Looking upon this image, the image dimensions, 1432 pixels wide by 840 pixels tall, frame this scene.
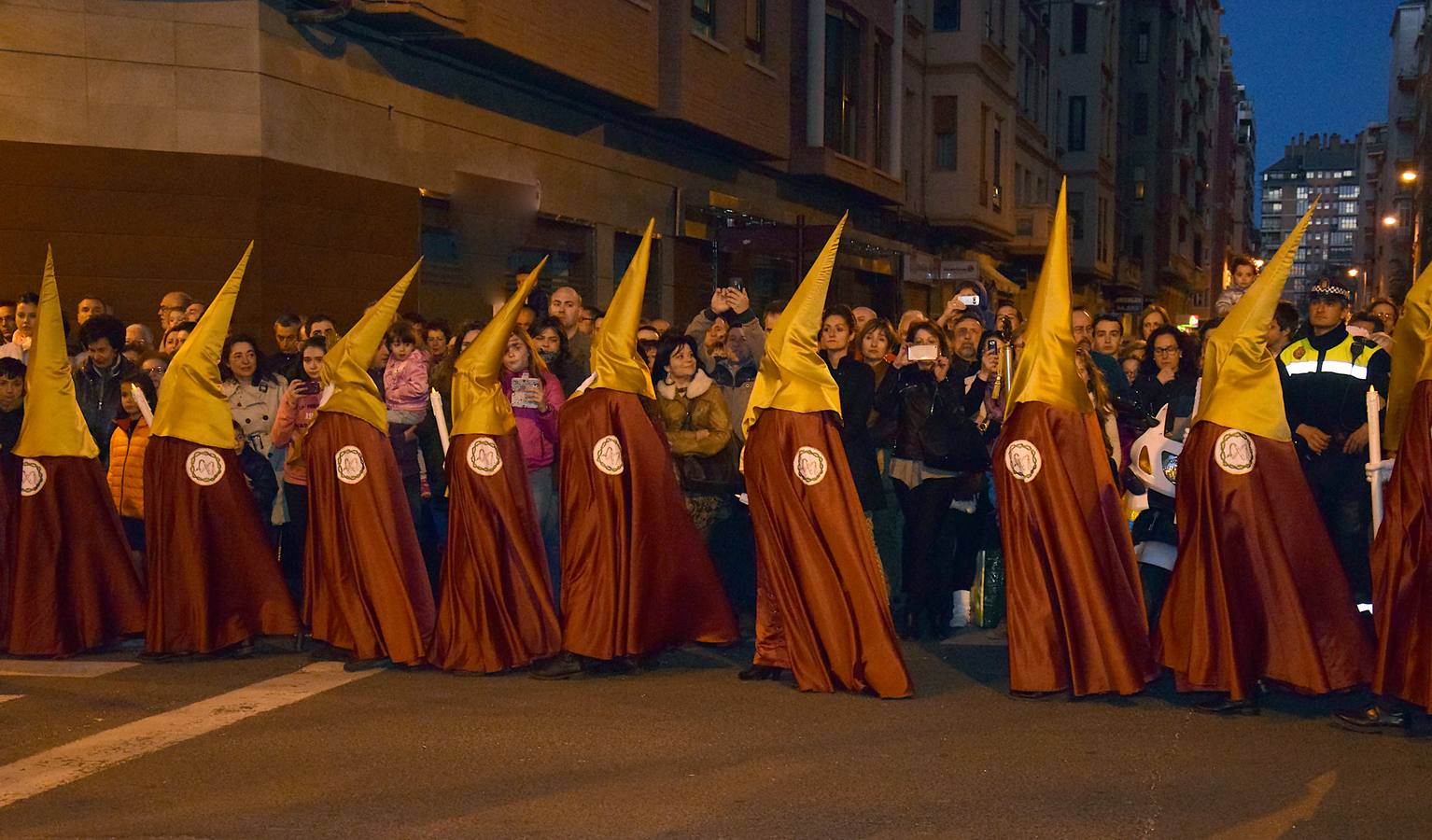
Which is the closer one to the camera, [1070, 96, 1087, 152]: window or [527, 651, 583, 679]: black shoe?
[527, 651, 583, 679]: black shoe

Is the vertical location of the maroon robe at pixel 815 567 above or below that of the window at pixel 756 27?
below

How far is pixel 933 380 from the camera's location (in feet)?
31.2

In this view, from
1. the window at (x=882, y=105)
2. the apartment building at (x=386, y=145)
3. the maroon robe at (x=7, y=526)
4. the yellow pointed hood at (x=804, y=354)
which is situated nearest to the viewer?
the yellow pointed hood at (x=804, y=354)

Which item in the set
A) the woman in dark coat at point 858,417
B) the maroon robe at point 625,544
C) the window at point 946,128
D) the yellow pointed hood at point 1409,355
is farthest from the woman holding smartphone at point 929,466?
the window at point 946,128

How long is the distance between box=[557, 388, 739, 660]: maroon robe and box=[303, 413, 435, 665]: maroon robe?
2.71ft

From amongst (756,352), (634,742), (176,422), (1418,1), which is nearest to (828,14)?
(756,352)

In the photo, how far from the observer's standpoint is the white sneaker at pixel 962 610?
1001 centimetres

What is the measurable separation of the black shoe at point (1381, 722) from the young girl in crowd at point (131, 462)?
6421mm

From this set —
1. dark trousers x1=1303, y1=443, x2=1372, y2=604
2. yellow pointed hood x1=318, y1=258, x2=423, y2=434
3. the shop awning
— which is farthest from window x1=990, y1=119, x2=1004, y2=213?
yellow pointed hood x1=318, y1=258, x2=423, y2=434

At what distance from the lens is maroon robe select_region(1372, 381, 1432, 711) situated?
22.4ft

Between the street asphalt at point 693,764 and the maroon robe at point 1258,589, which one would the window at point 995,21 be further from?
the street asphalt at point 693,764

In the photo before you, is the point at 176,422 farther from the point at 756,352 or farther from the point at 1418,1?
the point at 1418,1

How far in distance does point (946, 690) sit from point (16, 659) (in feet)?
15.9

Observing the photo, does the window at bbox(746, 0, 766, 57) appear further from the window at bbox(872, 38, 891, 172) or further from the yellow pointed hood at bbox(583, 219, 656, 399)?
the yellow pointed hood at bbox(583, 219, 656, 399)
